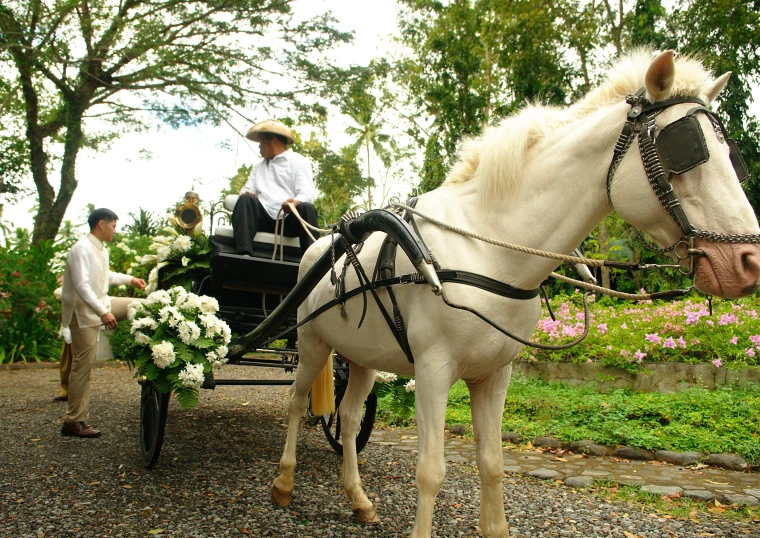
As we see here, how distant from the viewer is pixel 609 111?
2293 mm

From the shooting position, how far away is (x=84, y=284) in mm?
5211

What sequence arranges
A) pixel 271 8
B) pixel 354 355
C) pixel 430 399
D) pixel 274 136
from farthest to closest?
pixel 271 8 < pixel 274 136 < pixel 354 355 < pixel 430 399

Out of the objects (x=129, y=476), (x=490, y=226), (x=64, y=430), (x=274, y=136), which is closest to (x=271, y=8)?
(x=274, y=136)

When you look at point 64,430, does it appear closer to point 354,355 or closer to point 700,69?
point 354,355

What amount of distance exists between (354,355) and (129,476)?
2172mm

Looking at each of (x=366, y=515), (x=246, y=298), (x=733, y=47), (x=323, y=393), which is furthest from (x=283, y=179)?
(x=733, y=47)

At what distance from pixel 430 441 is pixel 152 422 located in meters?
2.74

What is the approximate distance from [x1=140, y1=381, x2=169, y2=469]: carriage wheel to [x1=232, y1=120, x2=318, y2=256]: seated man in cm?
122

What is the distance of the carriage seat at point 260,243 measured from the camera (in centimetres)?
451

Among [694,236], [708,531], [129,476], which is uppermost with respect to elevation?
[694,236]

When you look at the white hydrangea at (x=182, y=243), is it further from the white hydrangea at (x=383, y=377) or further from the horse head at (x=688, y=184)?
the horse head at (x=688, y=184)

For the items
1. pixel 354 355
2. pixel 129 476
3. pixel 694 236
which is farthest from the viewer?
pixel 129 476

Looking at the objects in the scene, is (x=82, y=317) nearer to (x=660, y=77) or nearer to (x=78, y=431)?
(x=78, y=431)

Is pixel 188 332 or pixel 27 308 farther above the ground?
pixel 188 332
